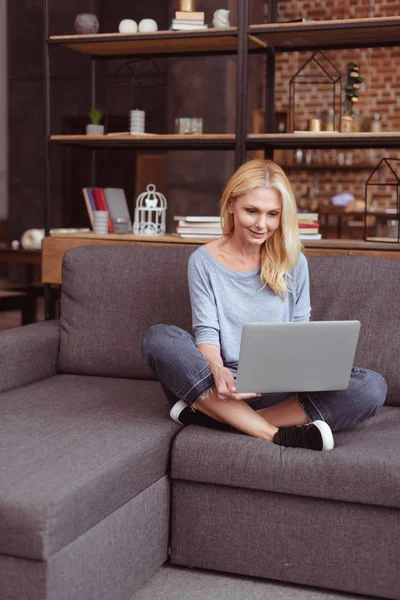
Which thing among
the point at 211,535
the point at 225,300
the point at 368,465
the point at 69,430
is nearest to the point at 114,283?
the point at 225,300

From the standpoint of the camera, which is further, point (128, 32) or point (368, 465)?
point (128, 32)

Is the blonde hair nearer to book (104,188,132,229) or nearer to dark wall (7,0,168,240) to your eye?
book (104,188,132,229)

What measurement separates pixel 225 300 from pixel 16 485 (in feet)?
3.04

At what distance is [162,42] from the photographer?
370 centimetres

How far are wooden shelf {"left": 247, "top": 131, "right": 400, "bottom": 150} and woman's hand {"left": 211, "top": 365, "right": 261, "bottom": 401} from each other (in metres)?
1.46

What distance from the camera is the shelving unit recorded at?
3.36 meters

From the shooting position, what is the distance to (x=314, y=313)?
2.69 metres

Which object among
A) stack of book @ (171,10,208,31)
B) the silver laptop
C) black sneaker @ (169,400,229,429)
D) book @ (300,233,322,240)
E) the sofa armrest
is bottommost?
black sneaker @ (169,400,229,429)

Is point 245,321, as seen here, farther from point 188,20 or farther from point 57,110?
point 57,110

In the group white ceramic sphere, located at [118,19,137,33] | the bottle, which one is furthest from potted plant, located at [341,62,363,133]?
the bottle

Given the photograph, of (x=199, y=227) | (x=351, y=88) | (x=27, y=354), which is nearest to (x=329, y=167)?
(x=351, y=88)

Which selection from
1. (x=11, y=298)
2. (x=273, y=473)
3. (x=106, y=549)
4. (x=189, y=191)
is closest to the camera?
(x=106, y=549)

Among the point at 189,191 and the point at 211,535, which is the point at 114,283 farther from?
the point at 189,191

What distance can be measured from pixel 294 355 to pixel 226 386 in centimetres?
22
